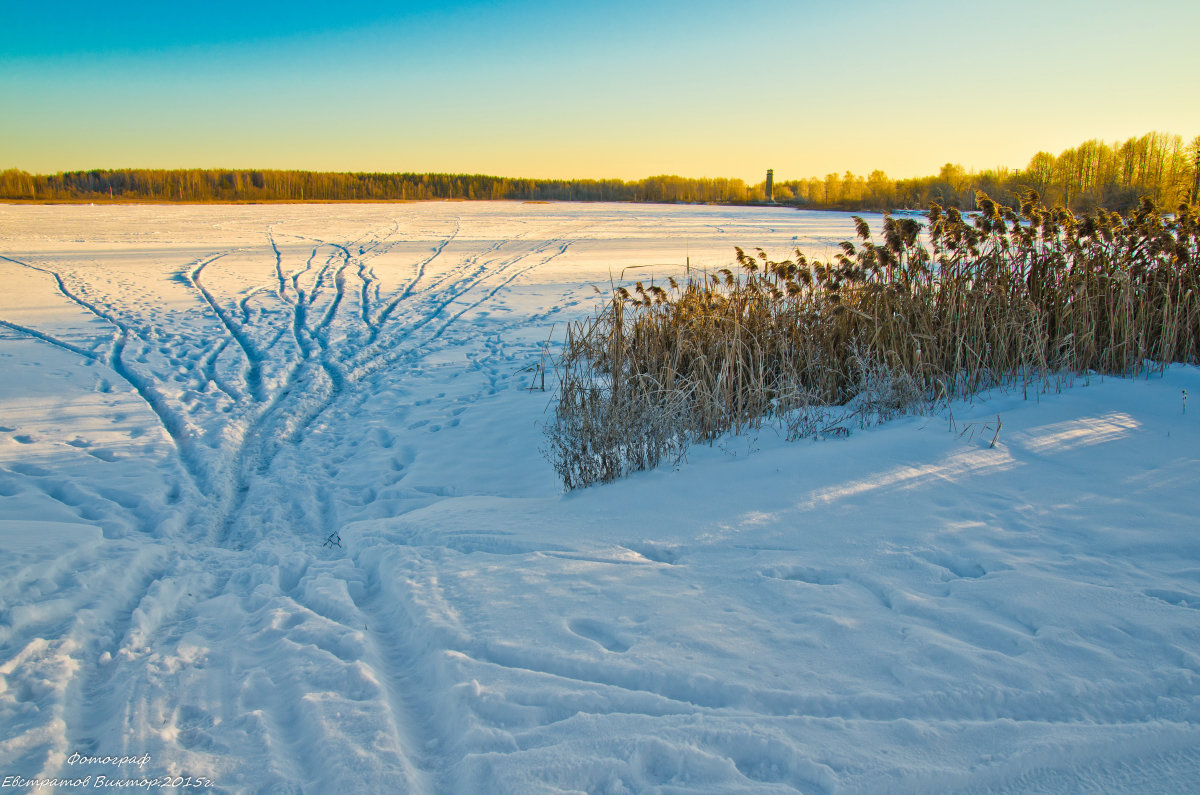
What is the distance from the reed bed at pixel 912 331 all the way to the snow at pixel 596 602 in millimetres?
362

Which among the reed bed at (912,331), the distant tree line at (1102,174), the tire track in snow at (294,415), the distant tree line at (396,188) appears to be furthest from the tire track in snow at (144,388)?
the distant tree line at (396,188)

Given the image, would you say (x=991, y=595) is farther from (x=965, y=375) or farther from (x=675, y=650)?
(x=965, y=375)

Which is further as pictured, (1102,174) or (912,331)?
(1102,174)

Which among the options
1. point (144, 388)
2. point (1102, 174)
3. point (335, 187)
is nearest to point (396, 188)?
point (335, 187)

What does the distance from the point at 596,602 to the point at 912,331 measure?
13.4 ft

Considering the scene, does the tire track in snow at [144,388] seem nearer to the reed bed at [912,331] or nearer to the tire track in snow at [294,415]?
the tire track in snow at [294,415]

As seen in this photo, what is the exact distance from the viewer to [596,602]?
2.83 metres

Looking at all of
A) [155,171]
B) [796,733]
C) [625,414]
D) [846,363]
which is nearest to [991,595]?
[796,733]

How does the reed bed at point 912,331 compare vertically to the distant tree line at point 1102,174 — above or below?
below

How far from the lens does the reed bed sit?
16.4 feet

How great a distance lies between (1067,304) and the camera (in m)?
5.45

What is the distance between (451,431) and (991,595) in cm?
434

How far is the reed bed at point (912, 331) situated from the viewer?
16.4ft

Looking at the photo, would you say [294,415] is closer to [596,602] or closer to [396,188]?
[596,602]
